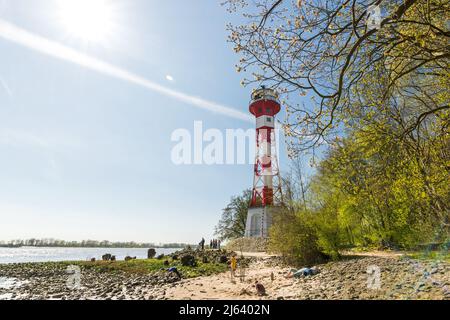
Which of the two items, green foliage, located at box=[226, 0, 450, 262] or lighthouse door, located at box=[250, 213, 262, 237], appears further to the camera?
lighthouse door, located at box=[250, 213, 262, 237]

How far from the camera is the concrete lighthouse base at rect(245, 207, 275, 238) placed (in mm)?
29795

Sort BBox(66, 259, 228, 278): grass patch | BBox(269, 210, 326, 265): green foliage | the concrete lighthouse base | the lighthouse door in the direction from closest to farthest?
BBox(269, 210, 326, 265): green foliage, BBox(66, 259, 228, 278): grass patch, the concrete lighthouse base, the lighthouse door

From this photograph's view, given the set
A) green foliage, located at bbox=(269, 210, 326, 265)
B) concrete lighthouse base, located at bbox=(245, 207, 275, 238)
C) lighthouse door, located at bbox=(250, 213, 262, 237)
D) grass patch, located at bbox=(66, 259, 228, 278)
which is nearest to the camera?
green foliage, located at bbox=(269, 210, 326, 265)

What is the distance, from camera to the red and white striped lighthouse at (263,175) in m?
30.3

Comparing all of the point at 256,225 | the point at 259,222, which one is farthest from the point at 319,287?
the point at 256,225

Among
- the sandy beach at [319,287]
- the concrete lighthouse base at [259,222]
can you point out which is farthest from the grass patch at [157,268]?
the concrete lighthouse base at [259,222]

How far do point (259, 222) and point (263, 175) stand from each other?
5.62 meters

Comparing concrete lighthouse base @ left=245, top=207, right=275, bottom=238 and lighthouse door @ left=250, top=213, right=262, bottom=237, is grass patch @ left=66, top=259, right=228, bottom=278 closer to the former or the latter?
concrete lighthouse base @ left=245, top=207, right=275, bottom=238

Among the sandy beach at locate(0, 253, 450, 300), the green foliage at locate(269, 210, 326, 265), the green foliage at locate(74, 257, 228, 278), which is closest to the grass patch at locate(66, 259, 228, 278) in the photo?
the green foliage at locate(74, 257, 228, 278)

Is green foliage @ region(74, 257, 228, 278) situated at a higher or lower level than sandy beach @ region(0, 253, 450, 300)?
lower

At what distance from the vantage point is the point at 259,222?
30750 mm

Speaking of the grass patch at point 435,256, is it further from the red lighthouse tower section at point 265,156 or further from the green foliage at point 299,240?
the red lighthouse tower section at point 265,156

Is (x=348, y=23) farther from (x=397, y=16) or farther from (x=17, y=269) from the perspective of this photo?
(x=17, y=269)
